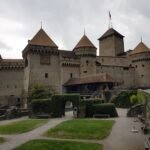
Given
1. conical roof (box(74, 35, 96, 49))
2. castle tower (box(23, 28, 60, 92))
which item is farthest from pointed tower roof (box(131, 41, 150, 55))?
castle tower (box(23, 28, 60, 92))

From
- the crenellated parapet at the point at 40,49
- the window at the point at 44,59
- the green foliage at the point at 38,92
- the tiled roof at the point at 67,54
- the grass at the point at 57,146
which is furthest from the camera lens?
the tiled roof at the point at 67,54

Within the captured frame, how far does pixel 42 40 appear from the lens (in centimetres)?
5503

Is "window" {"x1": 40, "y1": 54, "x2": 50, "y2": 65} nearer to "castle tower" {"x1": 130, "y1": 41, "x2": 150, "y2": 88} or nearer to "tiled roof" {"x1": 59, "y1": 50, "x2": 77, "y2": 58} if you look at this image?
"tiled roof" {"x1": 59, "y1": 50, "x2": 77, "y2": 58}

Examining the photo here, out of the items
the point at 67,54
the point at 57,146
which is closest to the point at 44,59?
the point at 67,54

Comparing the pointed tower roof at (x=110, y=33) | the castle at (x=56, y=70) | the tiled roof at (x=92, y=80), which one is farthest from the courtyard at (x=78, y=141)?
the pointed tower roof at (x=110, y=33)

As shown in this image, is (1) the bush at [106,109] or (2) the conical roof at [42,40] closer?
(1) the bush at [106,109]

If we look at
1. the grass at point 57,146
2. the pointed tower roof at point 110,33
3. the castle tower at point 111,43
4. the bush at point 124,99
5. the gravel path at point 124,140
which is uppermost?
the pointed tower roof at point 110,33

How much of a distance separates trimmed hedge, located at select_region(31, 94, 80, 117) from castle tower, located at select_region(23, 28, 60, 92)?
16770mm

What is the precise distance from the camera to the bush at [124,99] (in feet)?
140

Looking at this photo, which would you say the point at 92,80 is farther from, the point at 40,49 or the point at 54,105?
the point at 54,105

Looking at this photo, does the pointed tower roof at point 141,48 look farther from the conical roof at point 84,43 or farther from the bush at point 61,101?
the bush at point 61,101

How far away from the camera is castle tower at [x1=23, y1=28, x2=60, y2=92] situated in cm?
5288

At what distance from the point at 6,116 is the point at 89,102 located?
11.6 metres

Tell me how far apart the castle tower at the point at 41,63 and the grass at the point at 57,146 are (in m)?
35.9
